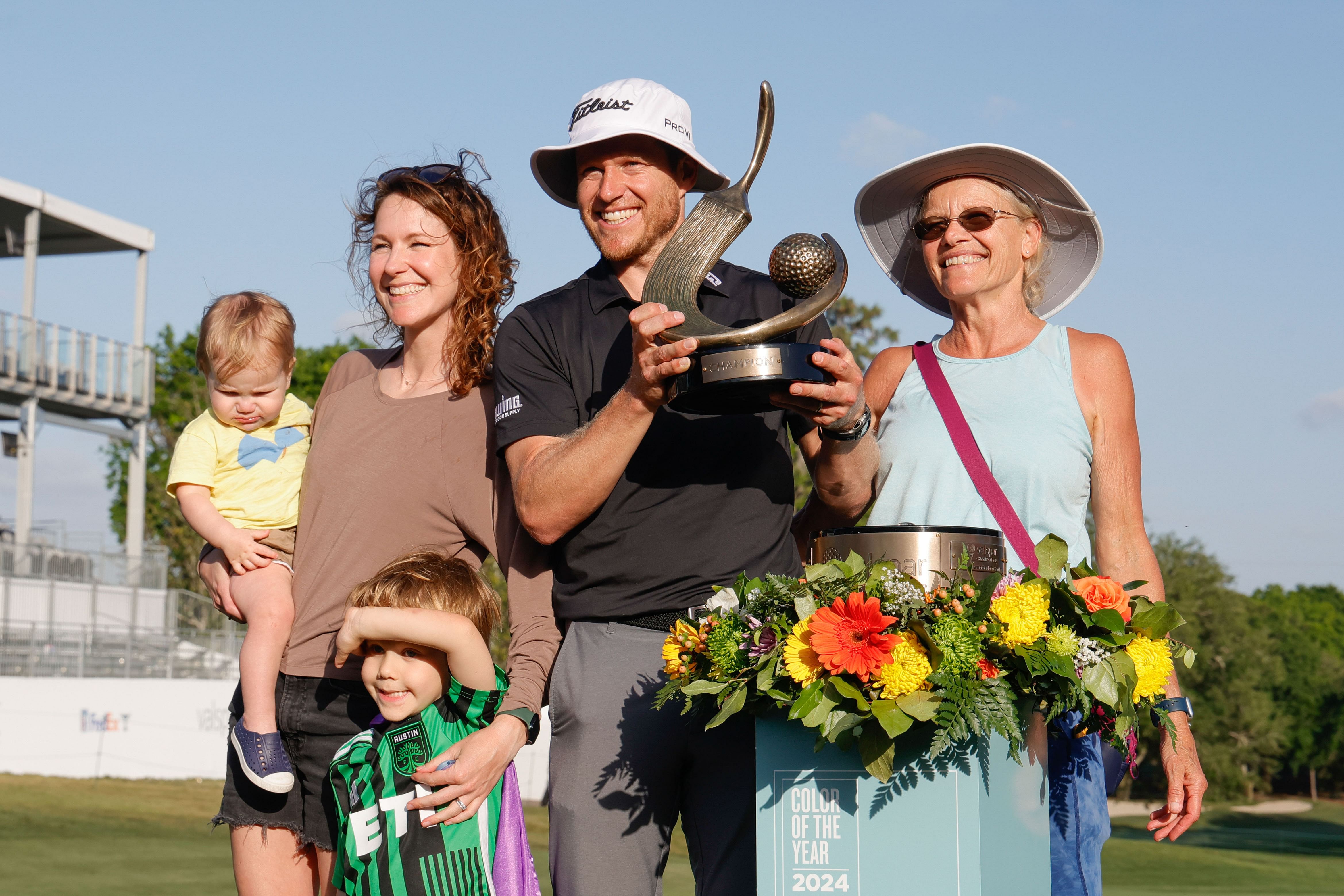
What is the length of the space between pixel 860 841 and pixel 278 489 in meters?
2.35

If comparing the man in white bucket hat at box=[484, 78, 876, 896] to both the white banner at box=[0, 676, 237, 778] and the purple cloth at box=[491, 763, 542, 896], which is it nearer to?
the purple cloth at box=[491, 763, 542, 896]

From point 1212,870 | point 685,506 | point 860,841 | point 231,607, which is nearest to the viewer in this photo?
point 860,841

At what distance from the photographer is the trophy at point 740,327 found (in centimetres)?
286

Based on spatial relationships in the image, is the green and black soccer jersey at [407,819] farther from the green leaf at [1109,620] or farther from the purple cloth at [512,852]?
the green leaf at [1109,620]

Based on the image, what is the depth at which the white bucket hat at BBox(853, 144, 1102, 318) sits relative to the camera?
375 centimetres

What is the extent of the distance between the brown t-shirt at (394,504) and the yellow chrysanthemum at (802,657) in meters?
1.17

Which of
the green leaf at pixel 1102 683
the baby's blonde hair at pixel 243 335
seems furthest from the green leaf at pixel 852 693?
the baby's blonde hair at pixel 243 335

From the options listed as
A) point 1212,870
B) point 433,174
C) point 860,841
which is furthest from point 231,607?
point 1212,870

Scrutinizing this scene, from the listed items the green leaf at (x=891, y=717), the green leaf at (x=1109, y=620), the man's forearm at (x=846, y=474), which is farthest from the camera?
the man's forearm at (x=846, y=474)

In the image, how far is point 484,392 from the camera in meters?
3.88

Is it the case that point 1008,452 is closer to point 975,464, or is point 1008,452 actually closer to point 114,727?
point 975,464

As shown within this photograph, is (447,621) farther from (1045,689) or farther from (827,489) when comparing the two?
(1045,689)

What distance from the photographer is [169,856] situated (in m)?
11.8

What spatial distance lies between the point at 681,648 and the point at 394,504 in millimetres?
1196
